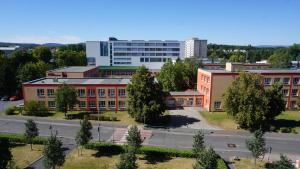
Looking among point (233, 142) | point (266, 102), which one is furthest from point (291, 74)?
point (233, 142)

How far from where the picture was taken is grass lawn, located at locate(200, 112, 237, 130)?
187 feet

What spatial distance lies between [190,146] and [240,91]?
15862mm

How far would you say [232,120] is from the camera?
195ft

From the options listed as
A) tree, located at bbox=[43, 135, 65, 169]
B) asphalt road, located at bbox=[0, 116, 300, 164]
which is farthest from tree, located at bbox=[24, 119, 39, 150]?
tree, located at bbox=[43, 135, 65, 169]

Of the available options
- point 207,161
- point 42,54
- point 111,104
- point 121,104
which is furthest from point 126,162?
point 42,54

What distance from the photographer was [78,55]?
143m

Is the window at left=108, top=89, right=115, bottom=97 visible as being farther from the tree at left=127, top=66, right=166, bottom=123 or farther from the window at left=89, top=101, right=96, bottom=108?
the tree at left=127, top=66, right=166, bottom=123

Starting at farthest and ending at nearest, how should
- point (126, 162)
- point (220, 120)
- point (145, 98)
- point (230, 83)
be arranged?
point (230, 83)
point (220, 120)
point (145, 98)
point (126, 162)

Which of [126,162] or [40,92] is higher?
[40,92]

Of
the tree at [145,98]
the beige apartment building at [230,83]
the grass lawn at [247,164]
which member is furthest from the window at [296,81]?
the grass lawn at [247,164]

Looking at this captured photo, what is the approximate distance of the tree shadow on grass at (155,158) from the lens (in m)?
39.7

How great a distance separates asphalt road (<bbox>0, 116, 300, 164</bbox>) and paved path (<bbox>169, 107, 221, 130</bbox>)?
2.55m

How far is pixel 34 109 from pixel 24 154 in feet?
78.3

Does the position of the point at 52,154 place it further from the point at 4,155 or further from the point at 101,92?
the point at 101,92
